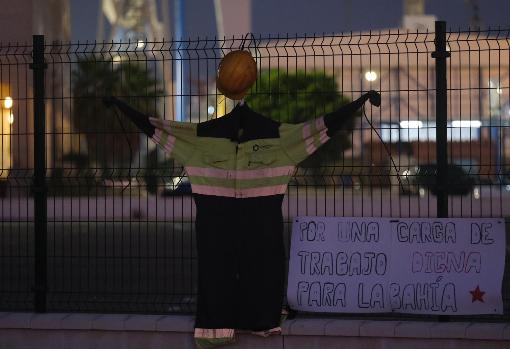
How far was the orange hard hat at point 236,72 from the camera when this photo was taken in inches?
303

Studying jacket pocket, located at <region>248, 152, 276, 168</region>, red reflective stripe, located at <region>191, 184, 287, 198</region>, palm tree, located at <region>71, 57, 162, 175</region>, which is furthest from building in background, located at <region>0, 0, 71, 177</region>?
jacket pocket, located at <region>248, 152, 276, 168</region>

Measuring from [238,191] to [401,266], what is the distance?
1.41 m

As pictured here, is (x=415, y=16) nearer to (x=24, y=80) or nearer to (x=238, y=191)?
(x=24, y=80)

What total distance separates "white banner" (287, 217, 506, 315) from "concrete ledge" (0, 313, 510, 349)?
0.52 feet

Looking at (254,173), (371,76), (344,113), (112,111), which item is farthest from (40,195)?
(371,76)

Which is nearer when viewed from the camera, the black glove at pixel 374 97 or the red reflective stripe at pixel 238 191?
the black glove at pixel 374 97

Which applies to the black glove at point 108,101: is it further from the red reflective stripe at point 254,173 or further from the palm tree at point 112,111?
the red reflective stripe at point 254,173

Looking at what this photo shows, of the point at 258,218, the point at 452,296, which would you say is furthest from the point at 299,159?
the point at 452,296

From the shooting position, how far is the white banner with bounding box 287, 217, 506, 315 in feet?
24.9

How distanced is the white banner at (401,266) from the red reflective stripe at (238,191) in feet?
1.37

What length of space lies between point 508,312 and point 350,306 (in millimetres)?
1963

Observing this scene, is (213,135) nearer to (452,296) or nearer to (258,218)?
(258,218)

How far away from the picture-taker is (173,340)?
307 inches

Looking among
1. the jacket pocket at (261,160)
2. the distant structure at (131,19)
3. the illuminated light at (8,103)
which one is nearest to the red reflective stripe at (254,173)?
the jacket pocket at (261,160)
